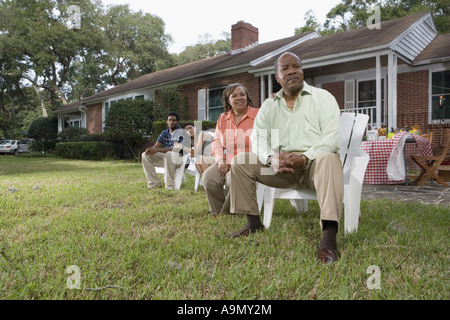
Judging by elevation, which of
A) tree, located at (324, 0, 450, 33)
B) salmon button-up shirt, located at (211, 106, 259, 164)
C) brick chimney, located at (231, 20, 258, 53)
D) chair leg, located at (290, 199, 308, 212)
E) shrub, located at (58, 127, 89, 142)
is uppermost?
tree, located at (324, 0, 450, 33)

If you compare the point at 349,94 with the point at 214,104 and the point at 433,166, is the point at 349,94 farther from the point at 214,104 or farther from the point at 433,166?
the point at 433,166

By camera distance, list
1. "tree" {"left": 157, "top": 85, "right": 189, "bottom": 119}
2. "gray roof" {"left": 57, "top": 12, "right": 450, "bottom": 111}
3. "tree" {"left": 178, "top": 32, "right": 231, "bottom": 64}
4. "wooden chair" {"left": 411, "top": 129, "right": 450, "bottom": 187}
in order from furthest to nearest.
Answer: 1. "tree" {"left": 178, "top": 32, "right": 231, "bottom": 64}
2. "tree" {"left": 157, "top": 85, "right": 189, "bottom": 119}
3. "gray roof" {"left": 57, "top": 12, "right": 450, "bottom": 111}
4. "wooden chair" {"left": 411, "top": 129, "right": 450, "bottom": 187}

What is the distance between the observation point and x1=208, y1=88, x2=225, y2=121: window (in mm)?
14281

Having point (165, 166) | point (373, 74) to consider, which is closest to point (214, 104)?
point (373, 74)

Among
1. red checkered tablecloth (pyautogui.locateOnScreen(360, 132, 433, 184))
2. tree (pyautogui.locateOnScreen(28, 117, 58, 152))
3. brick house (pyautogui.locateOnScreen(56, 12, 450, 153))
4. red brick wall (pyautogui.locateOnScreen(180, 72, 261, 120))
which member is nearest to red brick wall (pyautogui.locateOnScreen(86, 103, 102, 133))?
tree (pyautogui.locateOnScreen(28, 117, 58, 152))

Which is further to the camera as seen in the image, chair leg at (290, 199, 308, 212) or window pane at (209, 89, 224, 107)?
window pane at (209, 89, 224, 107)

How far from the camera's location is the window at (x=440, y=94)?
32.8 ft

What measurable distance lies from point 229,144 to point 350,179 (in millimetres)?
1336

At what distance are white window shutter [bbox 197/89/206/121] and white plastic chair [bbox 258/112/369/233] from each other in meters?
12.0

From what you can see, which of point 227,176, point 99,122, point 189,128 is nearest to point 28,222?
point 227,176

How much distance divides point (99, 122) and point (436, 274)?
2160cm

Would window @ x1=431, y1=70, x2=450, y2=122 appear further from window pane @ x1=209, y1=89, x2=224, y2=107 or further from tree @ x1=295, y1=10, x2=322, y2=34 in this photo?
tree @ x1=295, y1=10, x2=322, y2=34

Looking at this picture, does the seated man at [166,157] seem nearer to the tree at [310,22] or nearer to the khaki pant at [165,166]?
the khaki pant at [165,166]

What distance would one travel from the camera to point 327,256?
2080 millimetres
